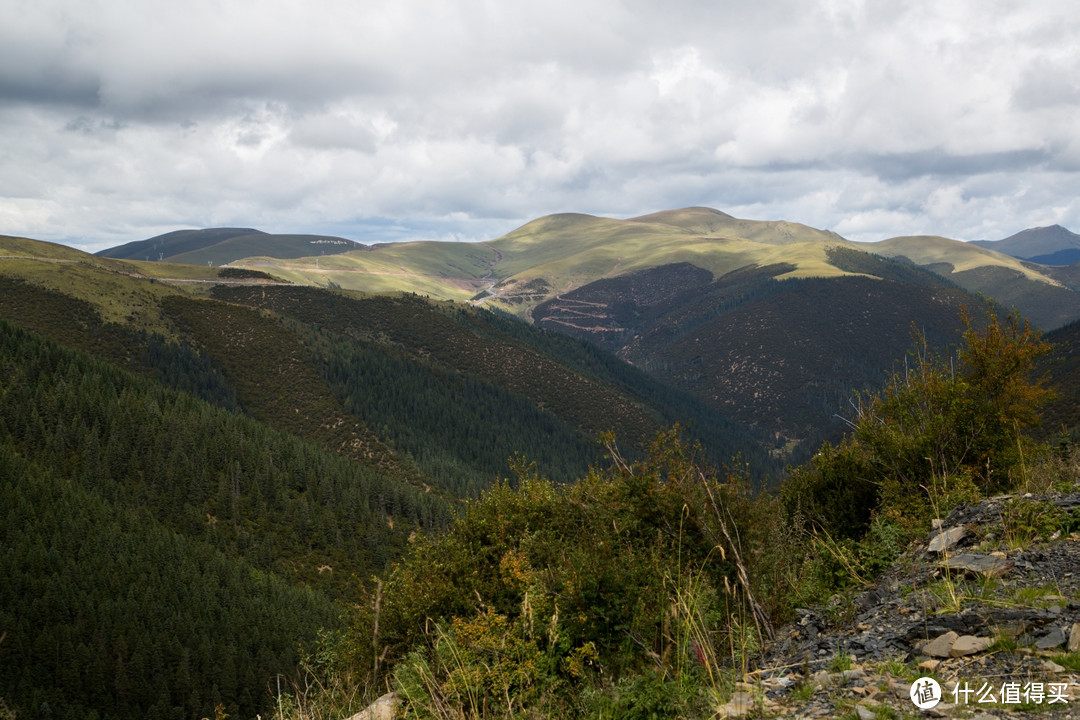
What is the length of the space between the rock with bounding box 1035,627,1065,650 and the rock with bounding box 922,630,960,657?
0.66 meters

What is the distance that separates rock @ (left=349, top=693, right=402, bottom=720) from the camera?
27.6ft

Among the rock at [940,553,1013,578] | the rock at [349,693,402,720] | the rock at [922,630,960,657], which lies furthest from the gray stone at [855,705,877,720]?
the rock at [349,693,402,720]

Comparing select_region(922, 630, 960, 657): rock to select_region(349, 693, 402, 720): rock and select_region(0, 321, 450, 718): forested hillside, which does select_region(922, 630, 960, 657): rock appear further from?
select_region(0, 321, 450, 718): forested hillside

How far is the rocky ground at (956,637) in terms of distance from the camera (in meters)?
5.46

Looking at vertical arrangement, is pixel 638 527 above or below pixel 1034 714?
below

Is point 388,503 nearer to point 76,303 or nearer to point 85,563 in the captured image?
point 85,563

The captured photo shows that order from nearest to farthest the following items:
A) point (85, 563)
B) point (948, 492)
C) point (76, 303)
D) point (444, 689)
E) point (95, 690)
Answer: point (444, 689), point (948, 492), point (95, 690), point (85, 563), point (76, 303)

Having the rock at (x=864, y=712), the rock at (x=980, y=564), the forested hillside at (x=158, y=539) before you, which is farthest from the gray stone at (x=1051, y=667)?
the forested hillside at (x=158, y=539)

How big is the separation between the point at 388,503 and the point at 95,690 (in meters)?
60.5

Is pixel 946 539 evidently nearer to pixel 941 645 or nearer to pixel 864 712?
pixel 941 645

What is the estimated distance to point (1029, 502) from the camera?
950 cm

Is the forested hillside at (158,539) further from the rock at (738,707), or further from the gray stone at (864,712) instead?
the gray stone at (864,712)

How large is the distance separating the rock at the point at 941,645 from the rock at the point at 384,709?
6.24 meters

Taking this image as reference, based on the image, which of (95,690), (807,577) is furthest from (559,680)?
(95,690)
